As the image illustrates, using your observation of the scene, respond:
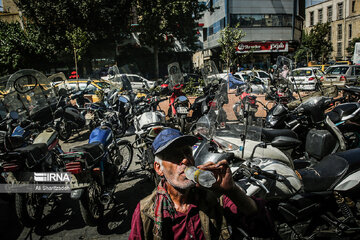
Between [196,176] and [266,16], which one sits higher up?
[266,16]

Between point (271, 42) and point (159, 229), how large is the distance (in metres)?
32.6

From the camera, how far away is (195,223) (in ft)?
5.29

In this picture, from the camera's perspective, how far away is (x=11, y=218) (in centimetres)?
398

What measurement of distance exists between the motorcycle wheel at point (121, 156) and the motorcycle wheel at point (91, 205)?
0.92 metres

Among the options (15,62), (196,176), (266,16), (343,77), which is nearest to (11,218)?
(196,176)

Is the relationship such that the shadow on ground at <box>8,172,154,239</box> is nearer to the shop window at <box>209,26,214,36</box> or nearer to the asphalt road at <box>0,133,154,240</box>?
the asphalt road at <box>0,133,154,240</box>

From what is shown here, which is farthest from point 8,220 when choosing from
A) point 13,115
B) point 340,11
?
point 340,11

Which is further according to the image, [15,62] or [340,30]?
[340,30]

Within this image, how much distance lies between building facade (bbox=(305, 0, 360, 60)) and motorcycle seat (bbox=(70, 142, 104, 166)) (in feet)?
182

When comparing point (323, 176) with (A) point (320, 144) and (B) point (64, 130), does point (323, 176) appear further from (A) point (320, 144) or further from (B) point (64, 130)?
(B) point (64, 130)

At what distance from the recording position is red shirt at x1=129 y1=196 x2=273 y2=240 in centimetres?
160

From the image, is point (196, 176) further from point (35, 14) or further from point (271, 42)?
point (271, 42)

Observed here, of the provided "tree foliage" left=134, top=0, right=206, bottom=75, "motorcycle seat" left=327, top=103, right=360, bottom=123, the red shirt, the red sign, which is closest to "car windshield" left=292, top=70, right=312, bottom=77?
"tree foliage" left=134, top=0, right=206, bottom=75

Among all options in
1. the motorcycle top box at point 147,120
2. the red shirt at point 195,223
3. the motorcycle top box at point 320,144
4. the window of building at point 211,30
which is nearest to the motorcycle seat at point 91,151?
the motorcycle top box at point 147,120
